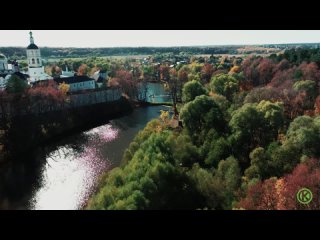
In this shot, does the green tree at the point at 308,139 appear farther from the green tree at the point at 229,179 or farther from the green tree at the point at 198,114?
the green tree at the point at 198,114

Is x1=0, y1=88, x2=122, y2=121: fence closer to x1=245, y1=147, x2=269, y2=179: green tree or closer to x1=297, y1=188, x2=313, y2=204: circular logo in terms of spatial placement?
x1=245, y1=147, x2=269, y2=179: green tree

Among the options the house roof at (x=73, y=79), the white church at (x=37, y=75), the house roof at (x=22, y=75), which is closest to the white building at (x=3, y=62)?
the white church at (x=37, y=75)

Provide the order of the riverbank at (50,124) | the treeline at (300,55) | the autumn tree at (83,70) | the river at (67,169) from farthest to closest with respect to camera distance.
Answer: the autumn tree at (83,70)
the treeline at (300,55)
the riverbank at (50,124)
the river at (67,169)

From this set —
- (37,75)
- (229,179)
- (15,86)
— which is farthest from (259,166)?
(37,75)

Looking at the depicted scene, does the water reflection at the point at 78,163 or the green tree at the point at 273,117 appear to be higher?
the green tree at the point at 273,117

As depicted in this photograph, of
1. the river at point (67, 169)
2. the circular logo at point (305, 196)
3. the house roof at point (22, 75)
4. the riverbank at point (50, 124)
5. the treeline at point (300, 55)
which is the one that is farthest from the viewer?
the house roof at point (22, 75)

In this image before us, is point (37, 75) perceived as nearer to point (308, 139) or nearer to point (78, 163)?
point (78, 163)

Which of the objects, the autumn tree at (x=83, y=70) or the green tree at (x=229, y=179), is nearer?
the green tree at (x=229, y=179)

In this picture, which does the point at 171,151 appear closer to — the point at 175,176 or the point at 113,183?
the point at 175,176
